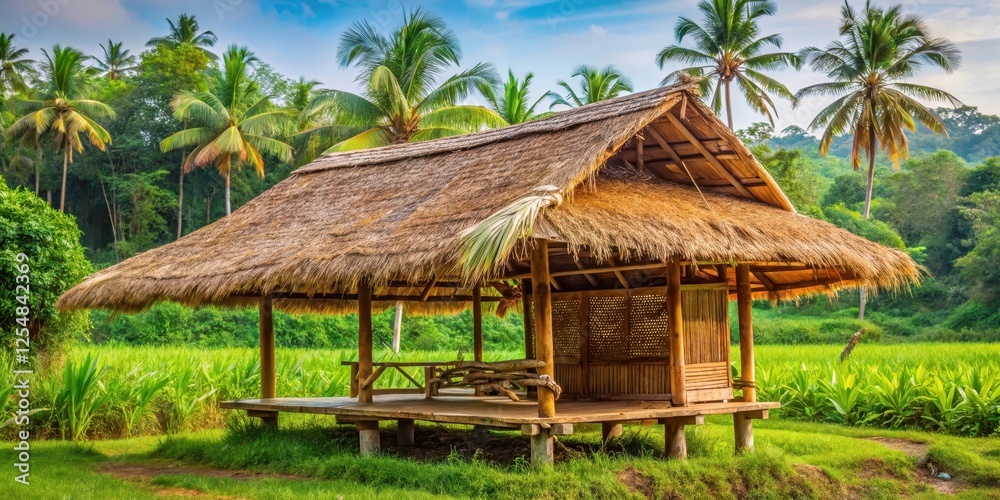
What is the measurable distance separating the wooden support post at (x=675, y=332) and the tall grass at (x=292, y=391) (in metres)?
4.73

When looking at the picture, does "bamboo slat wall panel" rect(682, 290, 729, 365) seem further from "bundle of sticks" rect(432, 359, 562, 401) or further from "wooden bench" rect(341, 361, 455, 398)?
"wooden bench" rect(341, 361, 455, 398)

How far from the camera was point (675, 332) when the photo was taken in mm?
9117

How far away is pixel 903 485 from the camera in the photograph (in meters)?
10.0

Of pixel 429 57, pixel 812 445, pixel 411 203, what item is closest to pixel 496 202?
pixel 411 203

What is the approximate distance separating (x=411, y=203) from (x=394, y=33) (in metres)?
13.9

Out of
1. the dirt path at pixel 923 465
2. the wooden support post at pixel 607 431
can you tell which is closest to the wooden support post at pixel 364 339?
the wooden support post at pixel 607 431

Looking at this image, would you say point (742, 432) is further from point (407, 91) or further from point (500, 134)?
point (407, 91)

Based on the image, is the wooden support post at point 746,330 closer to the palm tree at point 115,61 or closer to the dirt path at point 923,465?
the dirt path at point 923,465

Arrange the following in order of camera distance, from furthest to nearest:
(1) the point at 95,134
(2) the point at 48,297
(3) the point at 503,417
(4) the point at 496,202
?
(1) the point at 95,134
(2) the point at 48,297
(4) the point at 496,202
(3) the point at 503,417

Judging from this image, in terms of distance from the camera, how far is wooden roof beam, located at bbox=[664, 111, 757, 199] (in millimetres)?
10047

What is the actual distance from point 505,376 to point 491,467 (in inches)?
33.2

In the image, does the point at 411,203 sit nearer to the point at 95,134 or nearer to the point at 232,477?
the point at 232,477

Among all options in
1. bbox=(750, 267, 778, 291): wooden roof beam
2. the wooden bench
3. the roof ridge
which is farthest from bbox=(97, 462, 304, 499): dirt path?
bbox=(750, 267, 778, 291): wooden roof beam

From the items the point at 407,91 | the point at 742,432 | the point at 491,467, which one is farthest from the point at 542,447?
the point at 407,91
